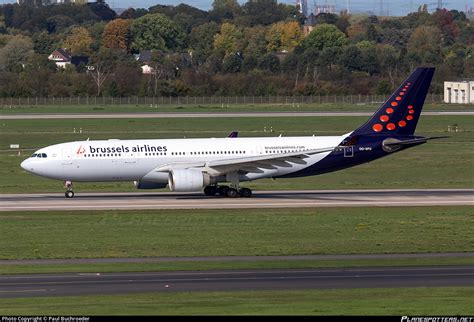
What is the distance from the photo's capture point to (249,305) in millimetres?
29250

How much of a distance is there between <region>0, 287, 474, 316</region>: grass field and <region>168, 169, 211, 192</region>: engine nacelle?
24763mm

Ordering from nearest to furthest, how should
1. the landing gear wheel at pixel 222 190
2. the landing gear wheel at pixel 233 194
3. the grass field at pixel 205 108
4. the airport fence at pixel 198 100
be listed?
the landing gear wheel at pixel 233 194, the landing gear wheel at pixel 222 190, the grass field at pixel 205 108, the airport fence at pixel 198 100

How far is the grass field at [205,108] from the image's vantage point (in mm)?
135500

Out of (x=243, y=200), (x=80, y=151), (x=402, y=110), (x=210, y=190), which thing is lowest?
(x=243, y=200)

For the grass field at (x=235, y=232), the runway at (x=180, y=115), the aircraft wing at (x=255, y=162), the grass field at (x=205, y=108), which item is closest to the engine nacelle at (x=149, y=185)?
the aircraft wing at (x=255, y=162)

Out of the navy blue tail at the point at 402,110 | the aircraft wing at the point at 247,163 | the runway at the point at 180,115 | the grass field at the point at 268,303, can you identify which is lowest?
the runway at the point at 180,115

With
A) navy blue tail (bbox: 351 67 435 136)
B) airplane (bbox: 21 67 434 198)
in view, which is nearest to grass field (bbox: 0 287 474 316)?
airplane (bbox: 21 67 434 198)

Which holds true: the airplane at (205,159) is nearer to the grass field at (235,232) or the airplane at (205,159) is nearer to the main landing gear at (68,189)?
the main landing gear at (68,189)

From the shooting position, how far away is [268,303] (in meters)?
29.6

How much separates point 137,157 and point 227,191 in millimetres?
5097

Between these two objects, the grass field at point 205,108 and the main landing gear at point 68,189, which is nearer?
the main landing gear at point 68,189

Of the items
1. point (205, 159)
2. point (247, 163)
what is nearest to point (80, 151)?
point (205, 159)

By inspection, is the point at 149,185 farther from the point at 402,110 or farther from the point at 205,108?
the point at 205,108

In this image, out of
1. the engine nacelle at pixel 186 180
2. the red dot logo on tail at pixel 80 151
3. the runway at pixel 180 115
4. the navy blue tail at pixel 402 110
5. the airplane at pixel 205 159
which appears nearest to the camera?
the engine nacelle at pixel 186 180
